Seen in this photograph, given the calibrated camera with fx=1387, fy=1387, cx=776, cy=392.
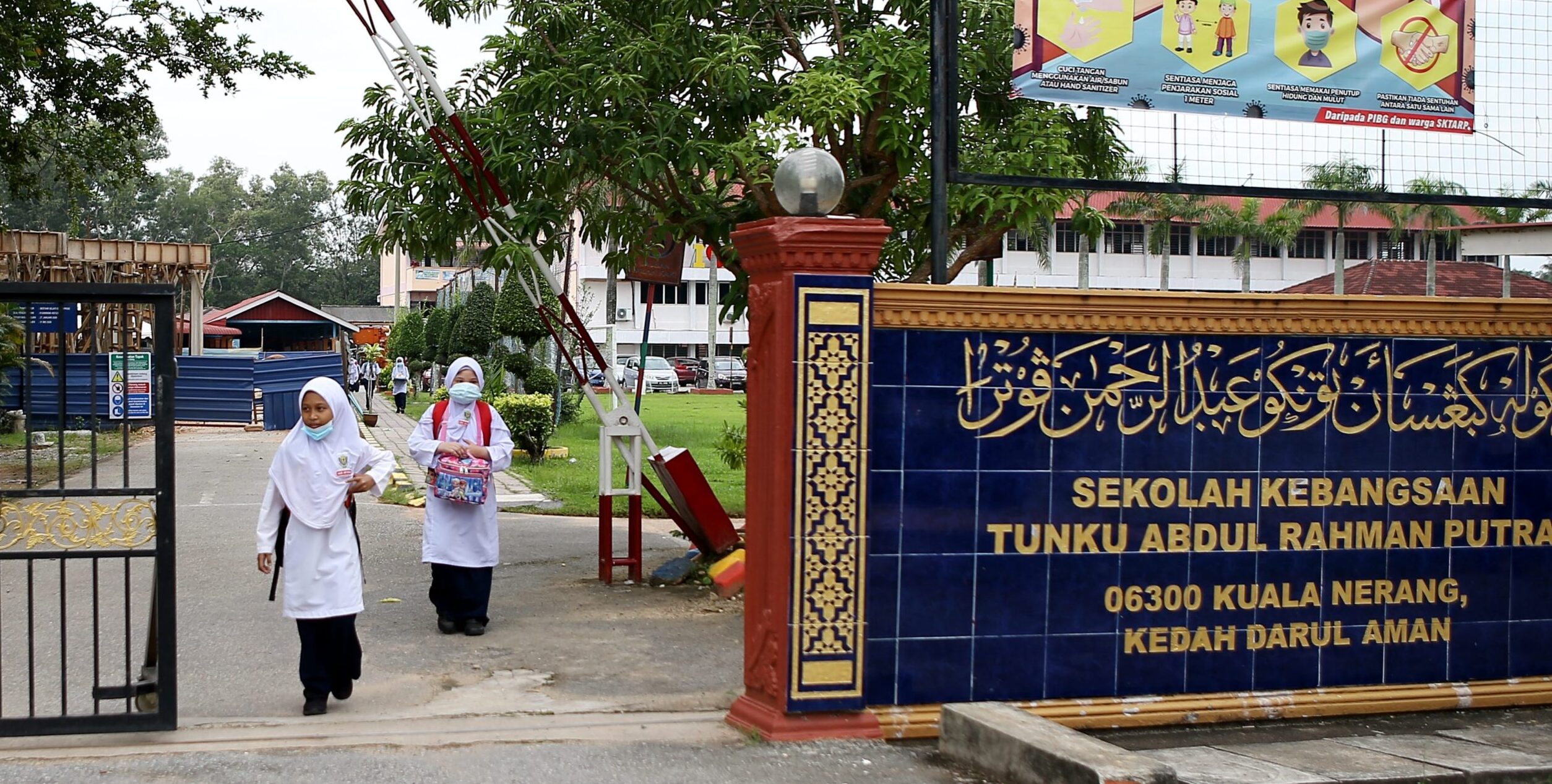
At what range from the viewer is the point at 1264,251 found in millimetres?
27922

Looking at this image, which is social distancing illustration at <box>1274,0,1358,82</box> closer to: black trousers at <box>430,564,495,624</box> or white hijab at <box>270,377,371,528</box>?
white hijab at <box>270,377,371,528</box>

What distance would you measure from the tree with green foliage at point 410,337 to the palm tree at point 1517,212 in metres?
Answer: 36.0

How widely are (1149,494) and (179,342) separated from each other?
34.6 metres

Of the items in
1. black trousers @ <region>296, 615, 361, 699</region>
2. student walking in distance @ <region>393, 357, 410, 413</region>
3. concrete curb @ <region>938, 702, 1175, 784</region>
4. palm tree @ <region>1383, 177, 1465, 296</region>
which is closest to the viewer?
concrete curb @ <region>938, 702, 1175, 784</region>

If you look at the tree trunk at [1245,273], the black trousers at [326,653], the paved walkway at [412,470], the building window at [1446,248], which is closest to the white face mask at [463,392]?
the paved walkway at [412,470]

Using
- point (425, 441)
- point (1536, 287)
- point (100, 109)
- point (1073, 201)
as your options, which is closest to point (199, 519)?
point (100, 109)

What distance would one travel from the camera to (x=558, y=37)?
361 inches

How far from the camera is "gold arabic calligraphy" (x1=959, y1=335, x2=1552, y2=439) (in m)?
6.05

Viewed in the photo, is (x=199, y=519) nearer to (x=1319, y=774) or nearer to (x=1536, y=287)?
(x=1319, y=774)

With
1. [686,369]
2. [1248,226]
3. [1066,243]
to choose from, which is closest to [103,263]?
[1248,226]

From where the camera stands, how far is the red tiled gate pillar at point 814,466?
571 cm

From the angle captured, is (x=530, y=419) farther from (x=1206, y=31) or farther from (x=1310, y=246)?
(x=1310, y=246)

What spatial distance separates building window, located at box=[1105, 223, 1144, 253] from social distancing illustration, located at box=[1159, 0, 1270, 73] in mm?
10059

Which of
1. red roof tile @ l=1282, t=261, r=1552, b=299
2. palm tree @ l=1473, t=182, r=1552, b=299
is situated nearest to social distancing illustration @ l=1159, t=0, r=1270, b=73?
palm tree @ l=1473, t=182, r=1552, b=299
